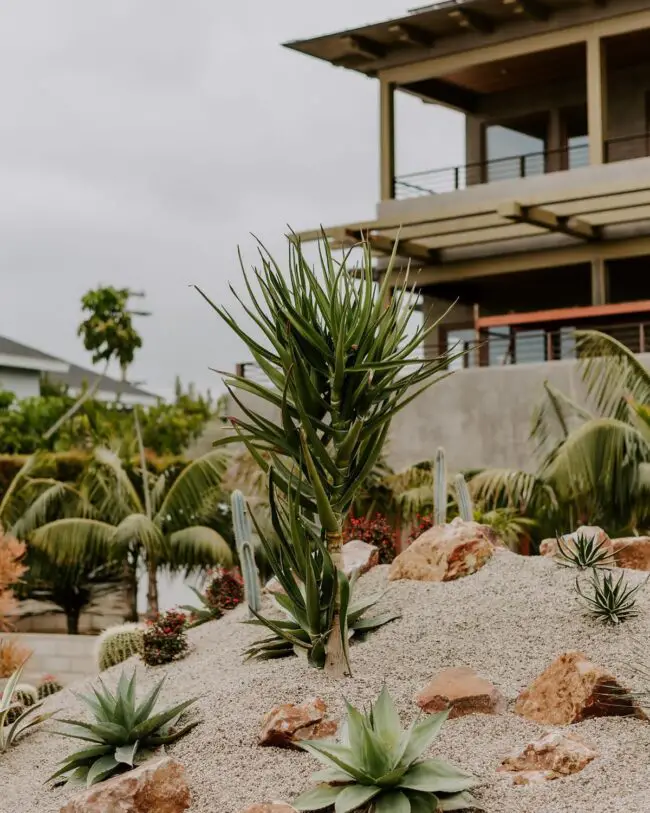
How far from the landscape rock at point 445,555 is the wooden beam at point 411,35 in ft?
59.8

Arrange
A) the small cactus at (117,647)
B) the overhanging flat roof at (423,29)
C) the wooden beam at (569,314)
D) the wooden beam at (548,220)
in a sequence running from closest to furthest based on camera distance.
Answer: the small cactus at (117,647), the wooden beam at (569,314), the wooden beam at (548,220), the overhanging flat roof at (423,29)

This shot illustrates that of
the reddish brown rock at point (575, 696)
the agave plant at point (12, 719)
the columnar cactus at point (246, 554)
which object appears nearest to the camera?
the reddish brown rock at point (575, 696)

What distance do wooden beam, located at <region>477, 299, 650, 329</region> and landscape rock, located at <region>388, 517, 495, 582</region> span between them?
11616mm

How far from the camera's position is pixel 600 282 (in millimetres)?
27078

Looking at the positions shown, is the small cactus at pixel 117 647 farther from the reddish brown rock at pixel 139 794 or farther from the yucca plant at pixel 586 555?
the reddish brown rock at pixel 139 794

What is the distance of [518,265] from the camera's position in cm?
2878

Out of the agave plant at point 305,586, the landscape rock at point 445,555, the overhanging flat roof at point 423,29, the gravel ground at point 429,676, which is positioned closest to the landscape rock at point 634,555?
the gravel ground at point 429,676

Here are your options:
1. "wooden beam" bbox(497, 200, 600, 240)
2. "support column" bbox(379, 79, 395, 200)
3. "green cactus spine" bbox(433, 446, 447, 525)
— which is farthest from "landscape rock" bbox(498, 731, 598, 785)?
"support column" bbox(379, 79, 395, 200)

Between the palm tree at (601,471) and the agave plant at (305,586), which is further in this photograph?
the palm tree at (601,471)

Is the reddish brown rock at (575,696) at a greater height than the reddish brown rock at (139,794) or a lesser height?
greater

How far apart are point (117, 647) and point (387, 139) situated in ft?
59.9

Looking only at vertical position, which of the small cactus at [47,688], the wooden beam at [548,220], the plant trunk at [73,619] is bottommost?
the plant trunk at [73,619]

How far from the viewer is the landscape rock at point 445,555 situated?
12.8 meters

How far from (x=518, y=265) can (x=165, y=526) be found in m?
10.4
